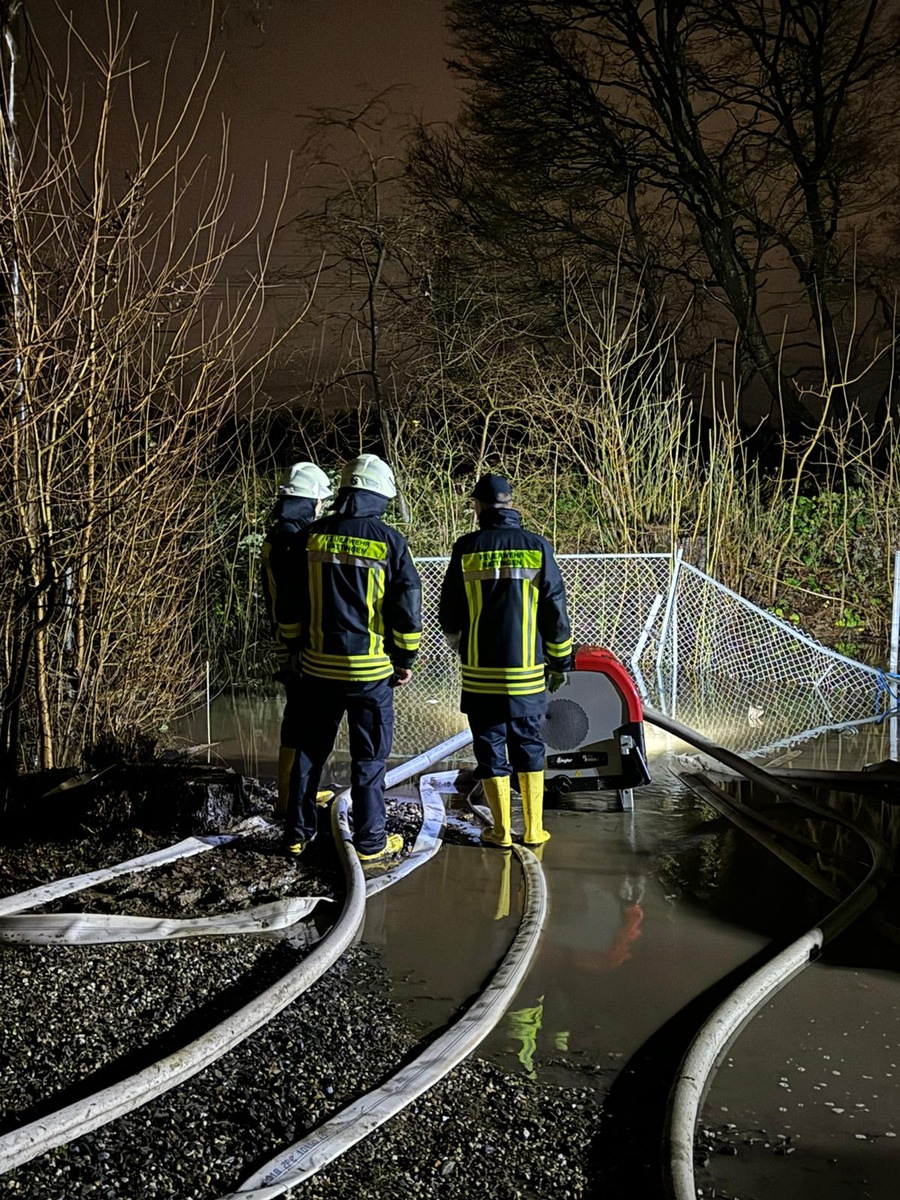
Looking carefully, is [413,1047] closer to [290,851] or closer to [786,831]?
[290,851]

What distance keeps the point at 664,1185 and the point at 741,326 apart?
18.9 meters

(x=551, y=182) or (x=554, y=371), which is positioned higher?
(x=551, y=182)

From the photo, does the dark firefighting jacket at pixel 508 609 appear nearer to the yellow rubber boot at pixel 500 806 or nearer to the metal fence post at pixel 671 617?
the yellow rubber boot at pixel 500 806

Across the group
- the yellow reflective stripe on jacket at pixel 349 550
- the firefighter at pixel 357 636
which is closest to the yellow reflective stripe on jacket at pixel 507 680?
the firefighter at pixel 357 636

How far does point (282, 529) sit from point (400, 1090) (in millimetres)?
3268

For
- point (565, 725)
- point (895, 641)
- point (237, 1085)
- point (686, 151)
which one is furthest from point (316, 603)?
point (686, 151)

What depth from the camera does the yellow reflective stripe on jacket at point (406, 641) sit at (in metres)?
5.13

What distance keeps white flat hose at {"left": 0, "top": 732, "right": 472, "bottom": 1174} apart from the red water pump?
6.41 ft

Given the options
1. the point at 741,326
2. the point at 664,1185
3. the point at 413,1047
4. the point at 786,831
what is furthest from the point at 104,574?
the point at 741,326

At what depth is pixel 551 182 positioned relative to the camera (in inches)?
784

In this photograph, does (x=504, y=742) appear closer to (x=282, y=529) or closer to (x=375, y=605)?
(x=375, y=605)

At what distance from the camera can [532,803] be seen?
5309 mm

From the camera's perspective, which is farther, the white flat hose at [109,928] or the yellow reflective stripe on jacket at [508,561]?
the yellow reflective stripe on jacket at [508,561]

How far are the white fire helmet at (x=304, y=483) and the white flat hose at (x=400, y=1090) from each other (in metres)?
2.75
